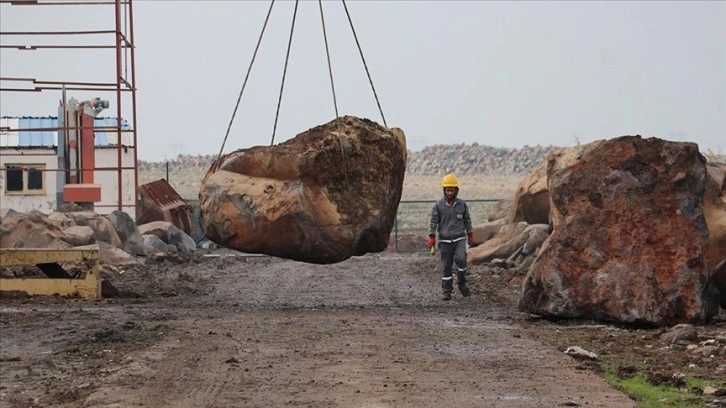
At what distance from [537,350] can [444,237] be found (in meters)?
7.48

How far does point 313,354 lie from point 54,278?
7921 millimetres

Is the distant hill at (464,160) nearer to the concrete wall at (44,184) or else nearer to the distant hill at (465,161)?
the distant hill at (465,161)

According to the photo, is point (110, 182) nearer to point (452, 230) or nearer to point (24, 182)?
point (24, 182)

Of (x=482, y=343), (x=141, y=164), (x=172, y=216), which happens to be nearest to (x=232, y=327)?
(x=482, y=343)

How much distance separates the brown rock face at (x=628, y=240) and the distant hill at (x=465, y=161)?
344 feet

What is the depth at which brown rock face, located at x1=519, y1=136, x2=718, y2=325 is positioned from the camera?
52.3 feet

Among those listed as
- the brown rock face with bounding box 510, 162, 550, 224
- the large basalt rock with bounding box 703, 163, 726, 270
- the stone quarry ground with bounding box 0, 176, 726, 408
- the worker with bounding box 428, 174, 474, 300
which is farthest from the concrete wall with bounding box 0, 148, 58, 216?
the large basalt rock with bounding box 703, 163, 726, 270

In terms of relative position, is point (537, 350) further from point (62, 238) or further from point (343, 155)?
point (62, 238)

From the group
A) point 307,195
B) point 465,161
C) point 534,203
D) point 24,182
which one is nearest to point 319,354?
point 307,195

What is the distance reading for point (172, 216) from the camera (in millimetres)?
41500

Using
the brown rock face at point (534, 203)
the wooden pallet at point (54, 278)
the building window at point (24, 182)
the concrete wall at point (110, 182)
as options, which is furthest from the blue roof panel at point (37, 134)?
the wooden pallet at point (54, 278)

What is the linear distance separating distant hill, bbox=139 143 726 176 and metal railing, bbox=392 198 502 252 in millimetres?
49110

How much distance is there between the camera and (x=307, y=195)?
59.9 ft

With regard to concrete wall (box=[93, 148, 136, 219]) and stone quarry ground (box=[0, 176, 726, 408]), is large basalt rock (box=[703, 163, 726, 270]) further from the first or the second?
concrete wall (box=[93, 148, 136, 219])
